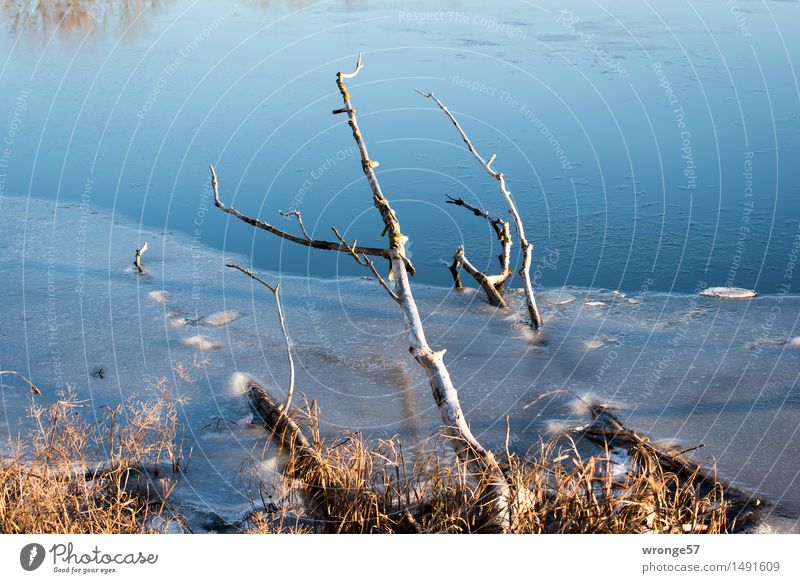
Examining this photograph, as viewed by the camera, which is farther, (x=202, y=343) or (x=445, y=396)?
(x=202, y=343)

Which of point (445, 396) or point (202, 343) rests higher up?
point (445, 396)

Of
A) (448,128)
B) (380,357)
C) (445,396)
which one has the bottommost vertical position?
(380,357)

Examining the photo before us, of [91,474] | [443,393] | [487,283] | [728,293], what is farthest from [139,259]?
[728,293]

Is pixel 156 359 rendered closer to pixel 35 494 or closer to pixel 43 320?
pixel 43 320

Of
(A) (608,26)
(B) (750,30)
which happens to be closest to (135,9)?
(A) (608,26)

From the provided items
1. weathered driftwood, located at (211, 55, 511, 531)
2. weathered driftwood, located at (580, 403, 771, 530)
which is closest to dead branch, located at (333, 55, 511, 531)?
weathered driftwood, located at (211, 55, 511, 531)

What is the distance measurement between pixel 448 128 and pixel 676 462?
5679 millimetres

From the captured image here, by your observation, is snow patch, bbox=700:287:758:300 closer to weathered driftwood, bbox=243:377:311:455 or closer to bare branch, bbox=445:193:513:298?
bare branch, bbox=445:193:513:298

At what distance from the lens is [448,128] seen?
31.3 ft

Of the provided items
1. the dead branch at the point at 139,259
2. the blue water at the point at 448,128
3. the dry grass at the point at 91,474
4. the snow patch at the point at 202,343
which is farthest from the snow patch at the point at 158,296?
the dry grass at the point at 91,474

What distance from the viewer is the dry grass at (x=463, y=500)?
374 centimetres

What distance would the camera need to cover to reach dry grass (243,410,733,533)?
3744 millimetres

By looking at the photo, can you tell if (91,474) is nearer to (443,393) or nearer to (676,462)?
(443,393)

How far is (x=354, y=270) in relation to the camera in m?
7.46
